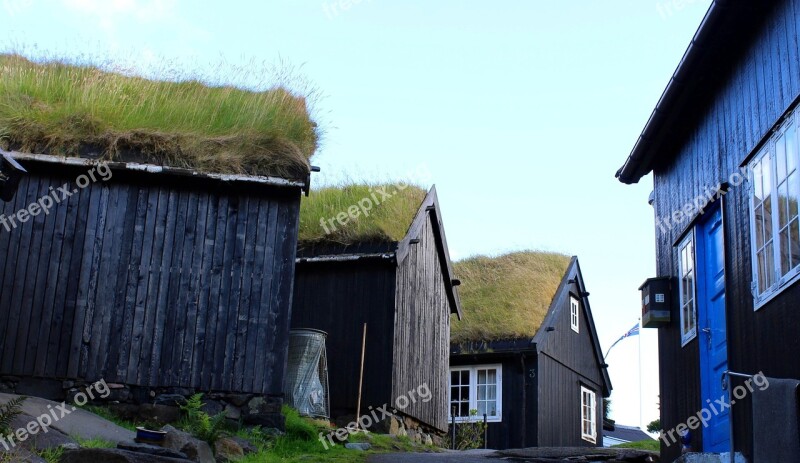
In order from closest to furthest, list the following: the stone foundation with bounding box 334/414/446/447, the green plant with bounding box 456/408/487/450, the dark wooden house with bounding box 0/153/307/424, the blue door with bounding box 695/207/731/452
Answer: the blue door with bounding box 695/207/731/452
the dark wooden house with bounding box 0/153/307/424
the stone foundation with bounding box 334/414/446/447
the green plant with bounding box 456/408/487/450

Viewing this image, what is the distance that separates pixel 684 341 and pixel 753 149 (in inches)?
122

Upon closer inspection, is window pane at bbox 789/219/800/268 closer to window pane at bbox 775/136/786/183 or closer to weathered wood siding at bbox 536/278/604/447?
window pane at bbox 775/136/786/183

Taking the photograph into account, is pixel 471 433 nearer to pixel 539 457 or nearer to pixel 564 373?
pixel 564 373

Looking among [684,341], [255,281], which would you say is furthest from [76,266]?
[684,341]

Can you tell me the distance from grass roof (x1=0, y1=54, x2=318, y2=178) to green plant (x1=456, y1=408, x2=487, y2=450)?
9327mm

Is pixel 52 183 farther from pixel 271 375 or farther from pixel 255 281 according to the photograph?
pixel 271 375

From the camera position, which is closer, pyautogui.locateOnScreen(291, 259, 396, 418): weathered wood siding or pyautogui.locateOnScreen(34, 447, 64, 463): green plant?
pyautogui.locateOnScreen(34, 447, 64, 463): green plant

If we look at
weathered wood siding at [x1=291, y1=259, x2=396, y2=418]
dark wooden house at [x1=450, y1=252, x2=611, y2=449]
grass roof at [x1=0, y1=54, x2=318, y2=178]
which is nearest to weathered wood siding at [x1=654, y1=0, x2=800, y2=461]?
grass roof at [x1=0, y1=54, x2=318, y2=178]

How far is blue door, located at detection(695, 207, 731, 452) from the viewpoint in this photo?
9773 mm

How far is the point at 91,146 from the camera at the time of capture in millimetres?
13039

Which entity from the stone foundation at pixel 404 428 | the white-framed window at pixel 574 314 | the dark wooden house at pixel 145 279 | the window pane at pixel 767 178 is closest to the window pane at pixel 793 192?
the window pane at pixel 767 178

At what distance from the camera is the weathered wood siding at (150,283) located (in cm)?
1246

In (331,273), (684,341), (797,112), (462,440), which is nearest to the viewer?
(797,112)
